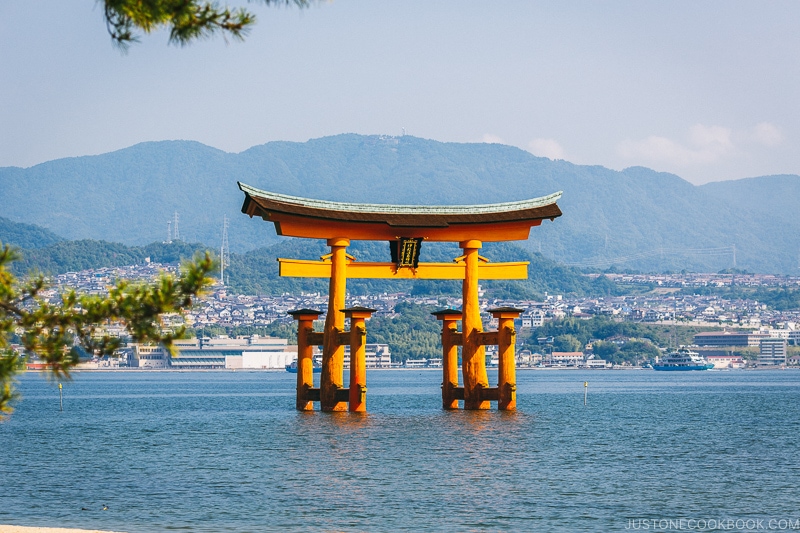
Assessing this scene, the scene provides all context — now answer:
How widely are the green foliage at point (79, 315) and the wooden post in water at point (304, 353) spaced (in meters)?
30.4

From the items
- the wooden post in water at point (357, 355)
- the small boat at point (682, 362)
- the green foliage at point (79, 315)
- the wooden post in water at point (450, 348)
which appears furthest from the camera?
the small boat at point (682, 362)

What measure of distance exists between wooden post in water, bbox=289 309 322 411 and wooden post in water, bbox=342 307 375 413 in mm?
1980

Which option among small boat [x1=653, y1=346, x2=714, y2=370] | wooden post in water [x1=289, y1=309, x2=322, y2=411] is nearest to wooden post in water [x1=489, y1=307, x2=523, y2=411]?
wooden post in water [x1=289, y1=309, x2=322, y2=411]

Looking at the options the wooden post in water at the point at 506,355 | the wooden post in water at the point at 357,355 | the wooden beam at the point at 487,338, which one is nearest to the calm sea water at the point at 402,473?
the wooden post in water at the point at 506,355

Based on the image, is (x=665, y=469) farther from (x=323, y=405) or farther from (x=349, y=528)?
(x=323, y=405)

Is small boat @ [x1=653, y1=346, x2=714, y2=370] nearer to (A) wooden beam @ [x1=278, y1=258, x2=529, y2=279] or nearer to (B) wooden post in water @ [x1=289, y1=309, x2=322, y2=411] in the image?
(A) wooden beam @ [x1=278, y1=258, x2=529, y2=279]

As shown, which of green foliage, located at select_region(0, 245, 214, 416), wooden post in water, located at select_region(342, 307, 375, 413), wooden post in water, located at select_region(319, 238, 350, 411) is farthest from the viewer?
wooden post in water, located at select_region(319, 238, 350, 411)

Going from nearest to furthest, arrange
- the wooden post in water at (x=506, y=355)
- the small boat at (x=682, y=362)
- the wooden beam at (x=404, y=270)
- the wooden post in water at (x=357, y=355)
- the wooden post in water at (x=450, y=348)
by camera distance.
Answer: the wooden post in water at (x=357, y=355)
the wooden post in water at (x=506, y=355)
the wooden beam at (x=404, y=270)
the wooden post in water at (x=450, y=348)
the small boat at (x=682, y=362)

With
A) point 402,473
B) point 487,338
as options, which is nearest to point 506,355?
point 487,338

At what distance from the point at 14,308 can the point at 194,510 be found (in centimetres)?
1166

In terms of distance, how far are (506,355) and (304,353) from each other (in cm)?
728

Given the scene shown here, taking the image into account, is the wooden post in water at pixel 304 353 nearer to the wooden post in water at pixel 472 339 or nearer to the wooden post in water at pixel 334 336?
the wooden post in water at pixel 334 336

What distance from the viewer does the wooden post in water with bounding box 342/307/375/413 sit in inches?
1629

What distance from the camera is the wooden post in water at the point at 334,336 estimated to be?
4247 centimetres
